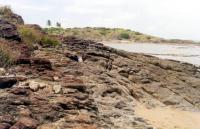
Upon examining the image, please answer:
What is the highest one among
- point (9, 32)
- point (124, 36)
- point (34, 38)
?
point (9, 32)

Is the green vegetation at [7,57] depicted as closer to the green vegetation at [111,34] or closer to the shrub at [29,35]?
the shrub at [29,35]

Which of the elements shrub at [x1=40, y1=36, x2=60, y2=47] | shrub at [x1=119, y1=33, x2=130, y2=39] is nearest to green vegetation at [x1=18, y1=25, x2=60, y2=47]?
shrub at [x1=40, y1=36, x2=60, y2=47]

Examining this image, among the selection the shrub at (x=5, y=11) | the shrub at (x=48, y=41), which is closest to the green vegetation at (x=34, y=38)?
the shrub at (x=48, y=41)

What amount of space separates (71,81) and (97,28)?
105 m

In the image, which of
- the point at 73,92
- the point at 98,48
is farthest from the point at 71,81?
the point at 98,48

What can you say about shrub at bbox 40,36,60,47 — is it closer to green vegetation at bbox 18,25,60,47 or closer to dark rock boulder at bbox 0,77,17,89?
green vegetation at bbox 18,25,60,47

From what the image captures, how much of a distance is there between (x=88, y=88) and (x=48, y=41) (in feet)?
23.6

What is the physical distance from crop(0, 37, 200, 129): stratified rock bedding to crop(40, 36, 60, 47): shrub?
45cm

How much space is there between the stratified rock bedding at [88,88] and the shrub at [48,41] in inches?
17.6

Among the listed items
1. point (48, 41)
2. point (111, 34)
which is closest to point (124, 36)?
point (111, 34)

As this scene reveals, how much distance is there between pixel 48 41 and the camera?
30.0 m

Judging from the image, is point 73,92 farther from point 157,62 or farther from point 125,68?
point 157,62

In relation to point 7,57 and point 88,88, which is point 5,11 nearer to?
point 7,57

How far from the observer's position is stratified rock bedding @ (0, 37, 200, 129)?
2017 centimetres
